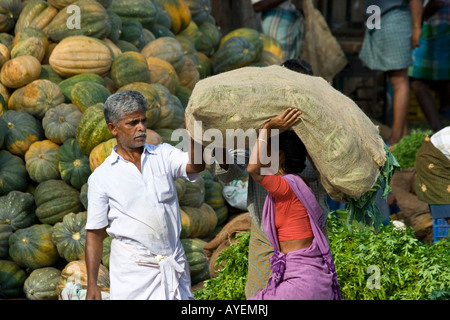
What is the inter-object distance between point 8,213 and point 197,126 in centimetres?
312

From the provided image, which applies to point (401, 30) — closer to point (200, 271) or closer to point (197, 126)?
point (200, 271)

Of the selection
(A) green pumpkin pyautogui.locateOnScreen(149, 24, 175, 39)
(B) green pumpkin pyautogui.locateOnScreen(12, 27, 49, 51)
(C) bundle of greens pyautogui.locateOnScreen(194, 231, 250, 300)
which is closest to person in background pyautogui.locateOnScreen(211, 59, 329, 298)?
(C) bundle of greens pyautogui.locateOnScreen(194, 231, 250, 300)

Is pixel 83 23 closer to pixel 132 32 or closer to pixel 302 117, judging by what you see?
pixel 132 32

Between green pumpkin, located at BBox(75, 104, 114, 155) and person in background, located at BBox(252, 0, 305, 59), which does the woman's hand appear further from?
person in background, located at BBox(252, 0, 305, 59)

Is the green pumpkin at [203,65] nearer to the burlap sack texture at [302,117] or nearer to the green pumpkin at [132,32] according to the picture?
the green pumpkin at [132,32]

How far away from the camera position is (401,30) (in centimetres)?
816

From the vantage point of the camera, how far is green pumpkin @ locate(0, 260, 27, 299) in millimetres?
5773

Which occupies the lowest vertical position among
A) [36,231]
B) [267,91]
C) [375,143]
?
[36,231]

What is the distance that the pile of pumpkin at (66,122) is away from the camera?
5.77 meters

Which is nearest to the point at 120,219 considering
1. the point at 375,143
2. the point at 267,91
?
the point at 267,91

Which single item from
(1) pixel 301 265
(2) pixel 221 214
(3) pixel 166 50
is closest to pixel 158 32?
(3) pixel 166 50

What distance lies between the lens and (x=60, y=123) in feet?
20.0

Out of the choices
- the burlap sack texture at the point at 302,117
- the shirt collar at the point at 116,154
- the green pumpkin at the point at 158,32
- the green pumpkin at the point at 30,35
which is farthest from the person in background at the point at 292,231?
the green pumpkin at the point at 158,32

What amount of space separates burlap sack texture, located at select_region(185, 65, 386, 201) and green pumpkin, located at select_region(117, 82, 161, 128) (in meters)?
2.83
